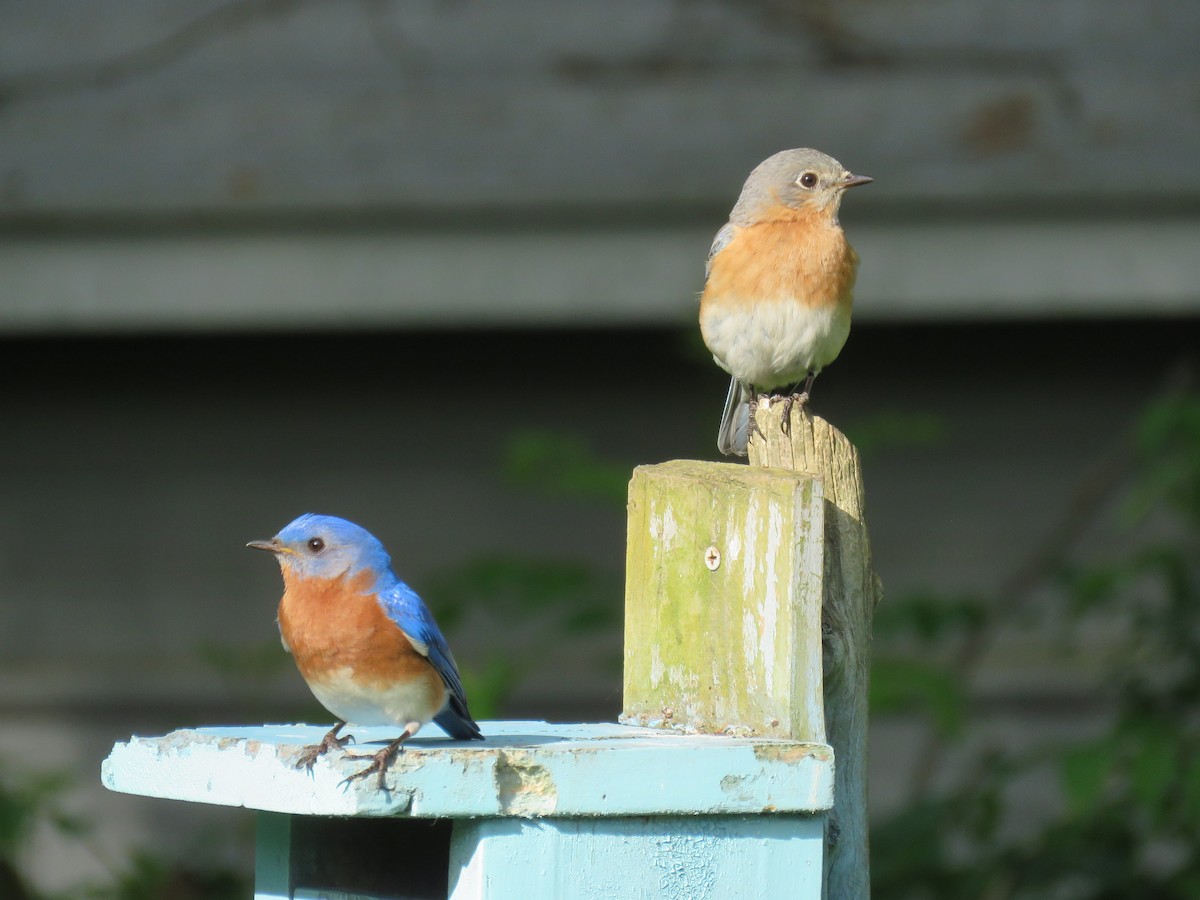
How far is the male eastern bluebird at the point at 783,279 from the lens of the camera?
380 centimetres

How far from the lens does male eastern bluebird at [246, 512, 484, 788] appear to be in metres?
2.47

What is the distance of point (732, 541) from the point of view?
2400mm

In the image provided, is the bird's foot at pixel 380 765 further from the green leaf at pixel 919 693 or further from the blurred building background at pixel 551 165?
the blurred building background at pixel 551 165

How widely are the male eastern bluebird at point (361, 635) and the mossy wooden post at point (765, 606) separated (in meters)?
0.29

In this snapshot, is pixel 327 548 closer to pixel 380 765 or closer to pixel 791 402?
pixel 380 765

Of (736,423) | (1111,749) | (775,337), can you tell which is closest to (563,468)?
(736,423)

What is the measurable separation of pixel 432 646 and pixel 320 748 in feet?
1.31

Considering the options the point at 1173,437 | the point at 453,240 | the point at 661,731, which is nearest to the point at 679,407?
the point at 453,240

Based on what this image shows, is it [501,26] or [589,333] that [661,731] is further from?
[589,333]

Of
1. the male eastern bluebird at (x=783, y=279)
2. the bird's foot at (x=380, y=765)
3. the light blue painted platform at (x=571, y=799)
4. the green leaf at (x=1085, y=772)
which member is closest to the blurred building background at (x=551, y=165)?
the male eastern bluebird at (x=783, y=279)

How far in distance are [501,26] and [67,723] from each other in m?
2.95

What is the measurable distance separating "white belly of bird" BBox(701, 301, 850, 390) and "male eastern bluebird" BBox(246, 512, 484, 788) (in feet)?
4.86

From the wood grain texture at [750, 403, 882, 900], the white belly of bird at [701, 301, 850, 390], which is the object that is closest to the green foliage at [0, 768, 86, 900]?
the white belly of bird at [701, 301, 850, 390]

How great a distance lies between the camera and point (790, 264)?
12.6 ft
